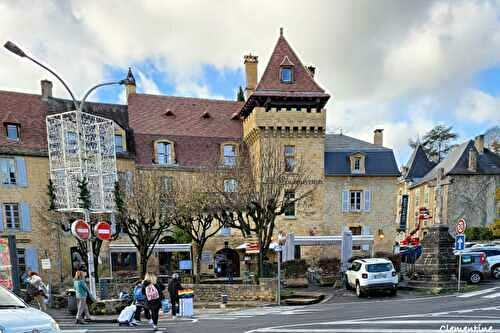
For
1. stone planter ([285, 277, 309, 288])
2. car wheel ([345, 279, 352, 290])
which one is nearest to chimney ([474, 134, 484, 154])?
stone planter ([285, 277, 309, 288])

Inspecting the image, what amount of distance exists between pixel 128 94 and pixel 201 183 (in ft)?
48.9

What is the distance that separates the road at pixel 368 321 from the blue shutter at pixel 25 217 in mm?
15034

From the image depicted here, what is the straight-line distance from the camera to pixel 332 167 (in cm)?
2925

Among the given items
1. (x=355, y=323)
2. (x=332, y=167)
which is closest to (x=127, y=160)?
(x=332, y=167)

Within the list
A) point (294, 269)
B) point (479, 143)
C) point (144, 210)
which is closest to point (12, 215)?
point (144, 210)

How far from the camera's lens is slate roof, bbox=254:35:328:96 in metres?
28.6

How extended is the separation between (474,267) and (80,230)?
716 inches

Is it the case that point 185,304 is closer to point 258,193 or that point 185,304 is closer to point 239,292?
point 239,292

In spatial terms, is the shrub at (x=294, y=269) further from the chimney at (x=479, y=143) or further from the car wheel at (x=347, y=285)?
the chimney at (x=479, y=143)

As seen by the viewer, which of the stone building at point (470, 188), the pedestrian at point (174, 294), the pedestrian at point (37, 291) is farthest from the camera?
the stone building at point (470, 188)

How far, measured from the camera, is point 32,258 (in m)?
23.6

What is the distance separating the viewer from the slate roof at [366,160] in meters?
29.2

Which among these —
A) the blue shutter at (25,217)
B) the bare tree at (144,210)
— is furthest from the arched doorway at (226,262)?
the blue shutter at (25,217)

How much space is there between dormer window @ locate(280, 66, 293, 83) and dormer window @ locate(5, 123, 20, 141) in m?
19.5
